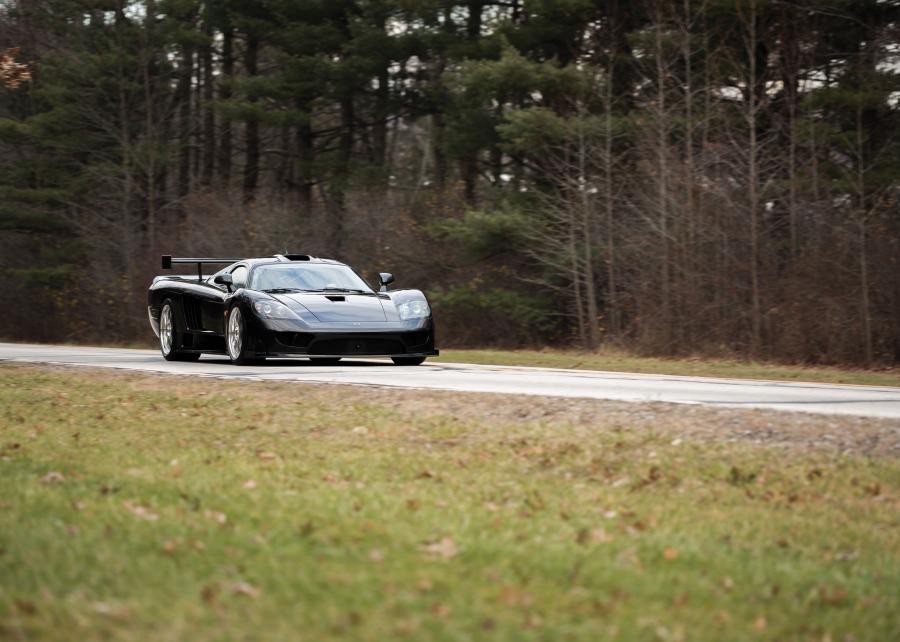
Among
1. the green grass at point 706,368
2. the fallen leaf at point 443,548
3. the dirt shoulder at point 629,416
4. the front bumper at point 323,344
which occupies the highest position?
the front bumper at point 323,344

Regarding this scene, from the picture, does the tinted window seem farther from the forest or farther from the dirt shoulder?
the forest

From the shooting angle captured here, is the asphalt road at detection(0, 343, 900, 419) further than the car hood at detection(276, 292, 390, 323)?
No

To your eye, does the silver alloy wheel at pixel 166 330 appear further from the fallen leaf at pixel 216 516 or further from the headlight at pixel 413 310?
the fallen leaf at pixel 216 516

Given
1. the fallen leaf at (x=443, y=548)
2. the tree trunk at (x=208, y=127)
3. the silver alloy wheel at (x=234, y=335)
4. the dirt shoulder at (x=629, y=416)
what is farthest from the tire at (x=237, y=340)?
the tree trunk at (x=208, y=127)

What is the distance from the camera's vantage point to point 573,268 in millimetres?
27172

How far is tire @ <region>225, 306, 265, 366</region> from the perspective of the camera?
16.0 m

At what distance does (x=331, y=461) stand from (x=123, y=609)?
143 inches

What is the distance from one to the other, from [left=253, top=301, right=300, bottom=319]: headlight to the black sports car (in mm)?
13

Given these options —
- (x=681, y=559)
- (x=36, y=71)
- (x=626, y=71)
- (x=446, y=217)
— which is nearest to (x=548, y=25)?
(x=626, y=71)

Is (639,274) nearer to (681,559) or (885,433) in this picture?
(885,433)

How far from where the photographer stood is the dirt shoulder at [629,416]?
346 inches

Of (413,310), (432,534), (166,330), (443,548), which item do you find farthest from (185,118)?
(443,548)

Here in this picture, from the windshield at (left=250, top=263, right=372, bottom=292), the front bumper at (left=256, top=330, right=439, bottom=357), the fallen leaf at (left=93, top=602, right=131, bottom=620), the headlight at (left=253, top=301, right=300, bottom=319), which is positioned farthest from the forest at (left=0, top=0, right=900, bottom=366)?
the fallen leaf at (left=93, top=602, right=131, bottom=620)

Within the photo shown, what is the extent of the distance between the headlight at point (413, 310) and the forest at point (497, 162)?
8352mm
